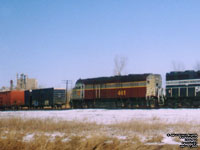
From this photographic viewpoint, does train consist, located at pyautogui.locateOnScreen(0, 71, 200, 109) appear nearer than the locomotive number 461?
Yes

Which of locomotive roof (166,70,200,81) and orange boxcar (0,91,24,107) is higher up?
locomotive roof (166,70,200,81)

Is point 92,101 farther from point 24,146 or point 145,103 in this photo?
point 24,146

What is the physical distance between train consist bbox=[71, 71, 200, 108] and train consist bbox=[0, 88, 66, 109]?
2869mm

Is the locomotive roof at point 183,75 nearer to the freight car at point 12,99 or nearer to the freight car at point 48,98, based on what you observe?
the freight car at point 48,98

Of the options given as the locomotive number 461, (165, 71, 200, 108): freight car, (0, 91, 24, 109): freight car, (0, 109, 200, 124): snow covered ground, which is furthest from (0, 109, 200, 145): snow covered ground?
(0, 91, 24, 109): freight car

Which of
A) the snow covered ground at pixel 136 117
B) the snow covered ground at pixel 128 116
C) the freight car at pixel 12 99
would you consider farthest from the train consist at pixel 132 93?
the snow covered ground at pixel 136 117

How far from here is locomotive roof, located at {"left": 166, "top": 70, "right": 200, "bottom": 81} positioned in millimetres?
36969

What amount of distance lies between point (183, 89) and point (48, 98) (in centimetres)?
2276

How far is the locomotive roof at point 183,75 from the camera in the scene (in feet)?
121

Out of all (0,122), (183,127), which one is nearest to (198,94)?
(183,127)

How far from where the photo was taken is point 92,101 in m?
45.4

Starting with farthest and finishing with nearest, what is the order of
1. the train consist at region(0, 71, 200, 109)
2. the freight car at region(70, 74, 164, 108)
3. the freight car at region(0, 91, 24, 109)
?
the freight car at region(0, 91, 24, 109) < the freight car at region(70, 74, 164, 108) < the train consist at region(0, 71, 200, 109)

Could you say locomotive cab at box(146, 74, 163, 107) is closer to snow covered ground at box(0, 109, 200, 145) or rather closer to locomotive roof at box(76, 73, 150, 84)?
locomotive roof at box(76, 73, 150, 84)

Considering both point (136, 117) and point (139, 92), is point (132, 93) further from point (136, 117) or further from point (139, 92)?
point (136, 117)
